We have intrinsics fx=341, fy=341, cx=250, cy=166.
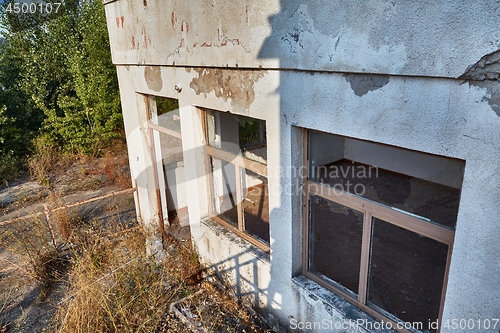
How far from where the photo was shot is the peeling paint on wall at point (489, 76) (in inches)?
66.4

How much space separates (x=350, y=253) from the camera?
4613 millimetres

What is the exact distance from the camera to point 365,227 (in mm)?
2668

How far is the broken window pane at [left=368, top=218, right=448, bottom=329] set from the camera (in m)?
3.60

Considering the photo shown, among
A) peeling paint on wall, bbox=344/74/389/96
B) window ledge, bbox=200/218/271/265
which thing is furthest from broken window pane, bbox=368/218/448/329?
peeling paint on wall, bbox=344/74/389/96

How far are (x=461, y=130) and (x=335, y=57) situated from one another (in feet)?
3.02

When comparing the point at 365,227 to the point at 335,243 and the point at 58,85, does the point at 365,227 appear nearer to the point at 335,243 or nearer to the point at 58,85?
the point at 335,243

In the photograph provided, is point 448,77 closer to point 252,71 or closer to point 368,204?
point 368,204

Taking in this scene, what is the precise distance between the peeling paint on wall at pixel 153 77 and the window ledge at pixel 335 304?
3.04 m

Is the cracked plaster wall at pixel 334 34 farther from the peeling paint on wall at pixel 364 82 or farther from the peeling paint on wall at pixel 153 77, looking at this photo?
the peeling paint on wall at pixel 153 77

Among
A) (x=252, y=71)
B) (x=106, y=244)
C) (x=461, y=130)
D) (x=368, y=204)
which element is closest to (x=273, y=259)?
(x=368, y=204)

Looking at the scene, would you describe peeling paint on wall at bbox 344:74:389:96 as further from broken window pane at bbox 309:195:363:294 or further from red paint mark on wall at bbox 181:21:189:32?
red paint mark on wall at bbox 181:21:189:32

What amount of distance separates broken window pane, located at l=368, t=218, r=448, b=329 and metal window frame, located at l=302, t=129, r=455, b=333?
0.34m

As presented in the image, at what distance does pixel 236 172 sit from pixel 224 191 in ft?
2.24

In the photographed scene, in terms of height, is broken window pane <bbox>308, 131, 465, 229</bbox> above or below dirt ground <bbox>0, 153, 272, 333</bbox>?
above
